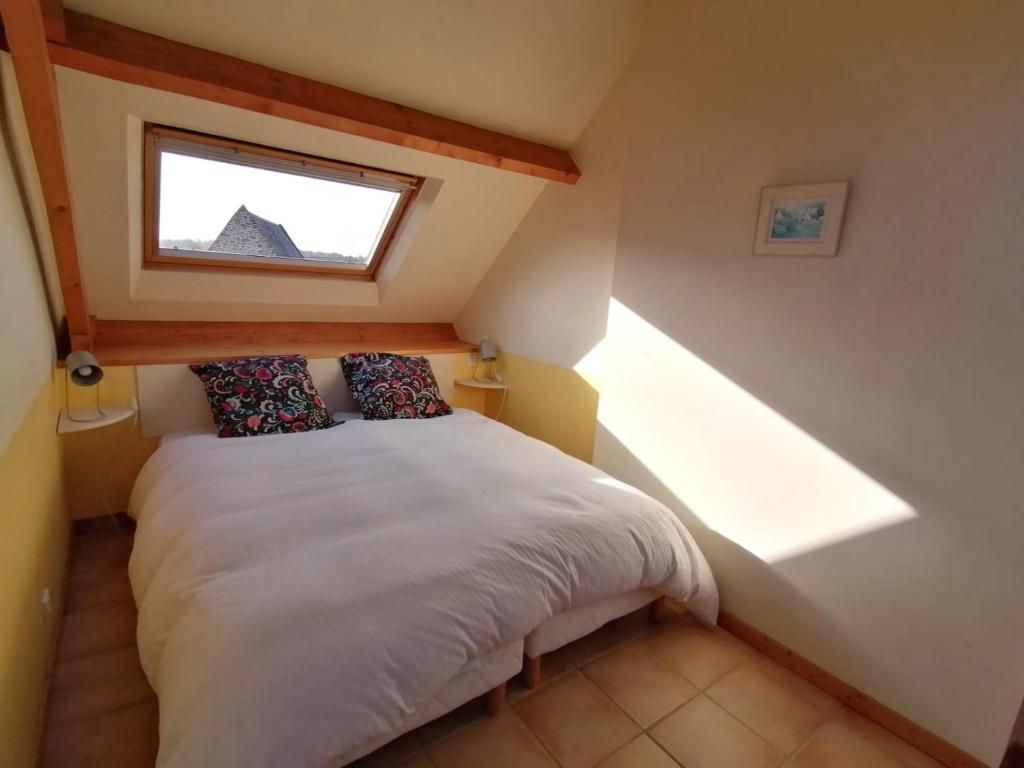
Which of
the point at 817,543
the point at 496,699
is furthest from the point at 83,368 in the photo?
the point at 817,543

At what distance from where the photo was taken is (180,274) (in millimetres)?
2699

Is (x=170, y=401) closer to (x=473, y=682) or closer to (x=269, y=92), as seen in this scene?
(x=269, y=92)

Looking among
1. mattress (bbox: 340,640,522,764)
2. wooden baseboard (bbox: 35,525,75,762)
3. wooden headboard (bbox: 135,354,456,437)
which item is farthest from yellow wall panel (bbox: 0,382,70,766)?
mattress (bbox: 340,640,522,764)

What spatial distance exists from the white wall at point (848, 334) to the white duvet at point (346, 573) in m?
0.39

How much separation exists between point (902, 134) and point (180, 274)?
10.2 feet

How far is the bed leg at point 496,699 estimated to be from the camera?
158cm

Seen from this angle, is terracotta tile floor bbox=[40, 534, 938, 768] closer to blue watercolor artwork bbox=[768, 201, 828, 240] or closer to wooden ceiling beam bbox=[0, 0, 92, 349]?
wooden ceiling beam bbox=[0, 0, 92, 349]

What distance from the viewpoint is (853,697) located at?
1.74 m

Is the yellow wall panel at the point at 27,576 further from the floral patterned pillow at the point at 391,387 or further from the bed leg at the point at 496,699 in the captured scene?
the floral patterned pillow at the point at 391,387

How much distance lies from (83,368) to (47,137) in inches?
37.5

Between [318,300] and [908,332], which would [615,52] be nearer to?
[908,332]

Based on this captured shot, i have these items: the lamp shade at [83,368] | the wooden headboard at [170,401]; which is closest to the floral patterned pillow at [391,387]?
the wooden headboard at [170,401]

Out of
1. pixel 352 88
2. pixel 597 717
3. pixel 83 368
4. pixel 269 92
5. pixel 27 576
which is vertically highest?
pixel 352 88

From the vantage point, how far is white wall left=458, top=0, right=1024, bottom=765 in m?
1.41
